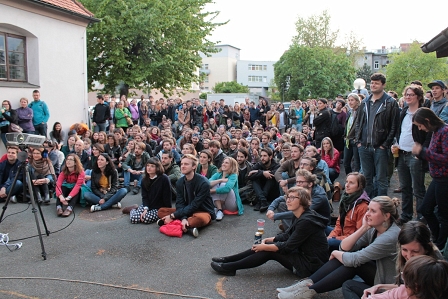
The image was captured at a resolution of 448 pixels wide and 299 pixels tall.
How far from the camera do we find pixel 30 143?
5.56m

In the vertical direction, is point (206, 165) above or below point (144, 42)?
below

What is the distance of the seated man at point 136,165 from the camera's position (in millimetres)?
9219

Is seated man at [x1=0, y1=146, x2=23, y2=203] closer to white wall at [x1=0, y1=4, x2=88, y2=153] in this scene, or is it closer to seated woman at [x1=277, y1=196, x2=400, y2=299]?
white wall at [x1=0, y1=4, x2=88, y2=153]

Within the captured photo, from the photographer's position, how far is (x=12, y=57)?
12266 millimetres

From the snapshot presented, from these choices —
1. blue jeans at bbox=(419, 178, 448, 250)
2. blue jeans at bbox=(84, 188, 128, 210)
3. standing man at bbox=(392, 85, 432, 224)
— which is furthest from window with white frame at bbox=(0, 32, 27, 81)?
blue jeans at bbox=(419, 178, 448, 250)

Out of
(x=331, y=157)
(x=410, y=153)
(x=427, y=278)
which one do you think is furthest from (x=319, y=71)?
(x=427, y=278)

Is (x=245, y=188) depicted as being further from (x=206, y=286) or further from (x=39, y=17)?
(x=39, y=17)

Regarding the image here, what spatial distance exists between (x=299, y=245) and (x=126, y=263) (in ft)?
7.57

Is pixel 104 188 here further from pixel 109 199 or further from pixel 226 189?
pixel 226 189

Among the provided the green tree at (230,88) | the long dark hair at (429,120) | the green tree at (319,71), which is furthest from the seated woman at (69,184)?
the green tree at (230,88)

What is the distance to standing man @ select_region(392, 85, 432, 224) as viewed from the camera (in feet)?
17.5

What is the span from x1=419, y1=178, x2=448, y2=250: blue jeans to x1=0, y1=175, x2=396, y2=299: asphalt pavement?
5.36 ft

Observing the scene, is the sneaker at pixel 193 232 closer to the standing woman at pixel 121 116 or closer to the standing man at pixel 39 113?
the standing man at pixel 39 113

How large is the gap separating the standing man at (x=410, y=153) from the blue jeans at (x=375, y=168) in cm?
23
